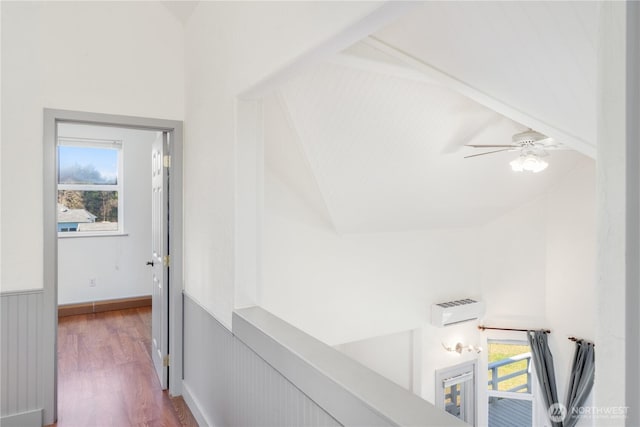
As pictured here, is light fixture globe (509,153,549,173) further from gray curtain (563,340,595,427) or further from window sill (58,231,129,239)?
window sill (58,231,129,239)

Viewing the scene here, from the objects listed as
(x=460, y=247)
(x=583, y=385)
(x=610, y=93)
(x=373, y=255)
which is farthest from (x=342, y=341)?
(x=610, y=93)

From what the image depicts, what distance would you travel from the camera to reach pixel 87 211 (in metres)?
5.35

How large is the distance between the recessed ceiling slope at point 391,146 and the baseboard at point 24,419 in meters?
2.51

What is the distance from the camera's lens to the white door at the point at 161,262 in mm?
3051

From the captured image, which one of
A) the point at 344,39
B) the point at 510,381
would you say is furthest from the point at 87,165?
the point at 510,381

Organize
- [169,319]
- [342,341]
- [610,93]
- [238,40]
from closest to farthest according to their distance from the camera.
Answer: [610,93], [238,40], [169,319], [342,341]

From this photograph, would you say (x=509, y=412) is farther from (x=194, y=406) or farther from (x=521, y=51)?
(x=521, y=51)

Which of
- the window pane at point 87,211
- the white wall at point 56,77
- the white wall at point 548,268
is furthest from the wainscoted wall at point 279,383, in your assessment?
the white wall at point 548,268

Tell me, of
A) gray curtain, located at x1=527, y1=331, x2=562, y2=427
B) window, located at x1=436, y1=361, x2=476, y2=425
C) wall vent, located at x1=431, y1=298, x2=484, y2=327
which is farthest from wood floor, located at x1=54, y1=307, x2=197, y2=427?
gray curtain, located at x1=527, y1=331, x2=562, y2=427

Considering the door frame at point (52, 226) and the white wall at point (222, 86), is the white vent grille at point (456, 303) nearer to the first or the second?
the white wall at point (222, 86)

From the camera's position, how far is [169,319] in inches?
121

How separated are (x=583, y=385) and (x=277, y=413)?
5.23 m

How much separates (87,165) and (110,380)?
331 cm

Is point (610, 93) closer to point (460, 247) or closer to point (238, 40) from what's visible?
point (238, 40)
